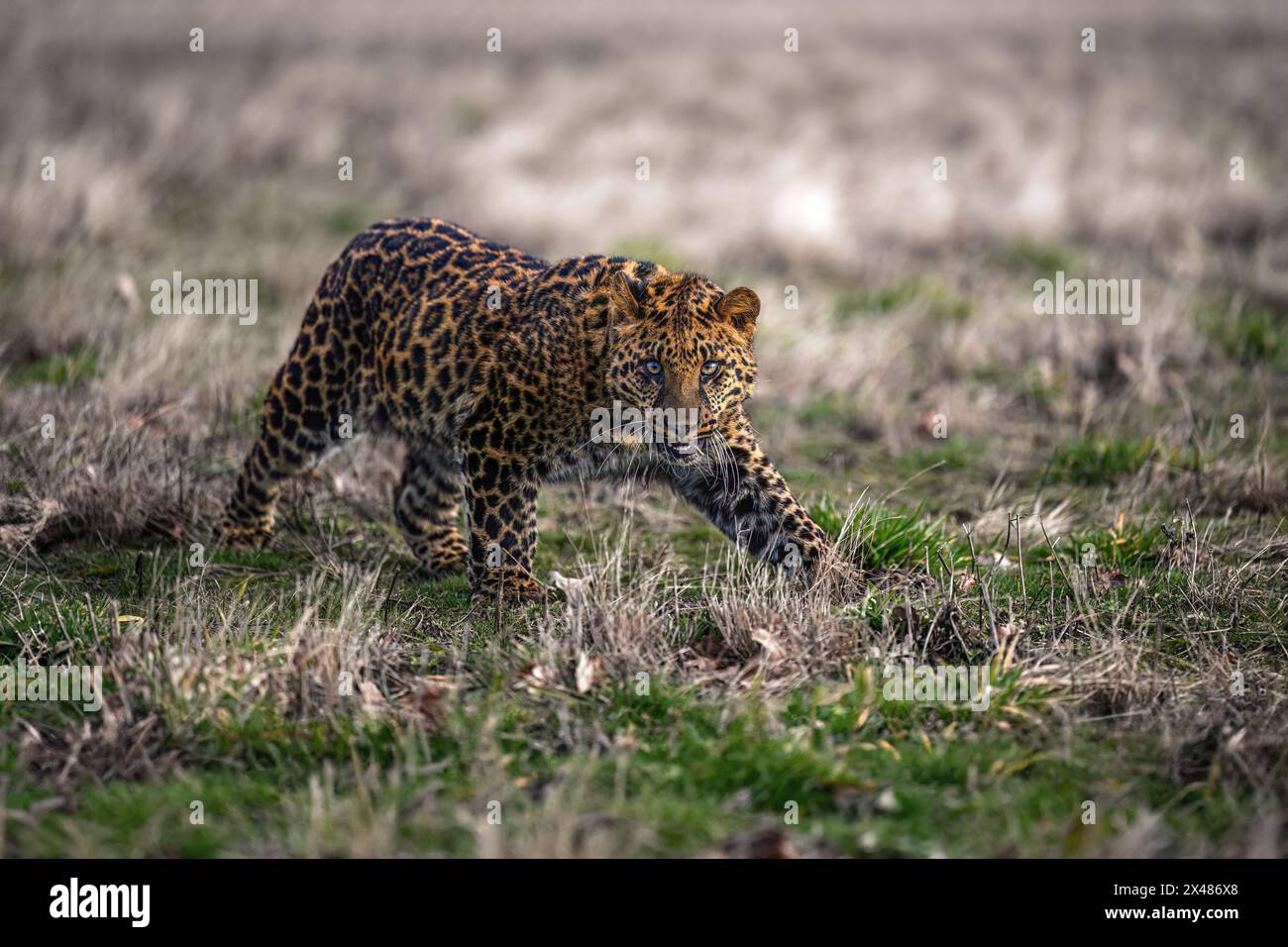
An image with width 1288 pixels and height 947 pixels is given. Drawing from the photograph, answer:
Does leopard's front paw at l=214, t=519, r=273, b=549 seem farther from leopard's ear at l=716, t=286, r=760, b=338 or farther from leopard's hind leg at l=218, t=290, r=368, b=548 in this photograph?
leopard's ear at l=716, t=286, r=760, b=338

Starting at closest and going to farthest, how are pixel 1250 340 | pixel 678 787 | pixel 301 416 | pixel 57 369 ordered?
1. pixel 678 787
2. pixel 301 416
3. pixel 57 369
4. pixel 1250 340

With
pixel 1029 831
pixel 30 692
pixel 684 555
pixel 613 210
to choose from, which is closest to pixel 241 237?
pixel 613 210

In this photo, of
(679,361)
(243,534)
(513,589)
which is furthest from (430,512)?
(679,361)

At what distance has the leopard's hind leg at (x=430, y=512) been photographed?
718cm

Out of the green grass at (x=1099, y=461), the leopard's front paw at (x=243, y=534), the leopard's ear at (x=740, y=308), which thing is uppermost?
the leopard's ear at (x=740, y=308)

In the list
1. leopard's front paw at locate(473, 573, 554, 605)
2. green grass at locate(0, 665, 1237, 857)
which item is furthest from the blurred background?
green grass at locate(0, 665, 1237, 857)

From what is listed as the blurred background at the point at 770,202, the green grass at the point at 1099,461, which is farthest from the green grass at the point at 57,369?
Answer: the green grass at the point at 1099,461

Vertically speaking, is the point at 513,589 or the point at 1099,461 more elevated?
the point at 1099,461

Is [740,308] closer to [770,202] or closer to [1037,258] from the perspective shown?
[1037,258]

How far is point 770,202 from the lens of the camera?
1506cm

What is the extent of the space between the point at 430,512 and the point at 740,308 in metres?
2.22

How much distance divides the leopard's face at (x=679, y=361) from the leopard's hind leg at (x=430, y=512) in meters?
1.57

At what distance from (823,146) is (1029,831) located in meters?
15.9

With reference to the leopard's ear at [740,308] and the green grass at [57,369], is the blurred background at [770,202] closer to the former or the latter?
the green grass at [57,369]
